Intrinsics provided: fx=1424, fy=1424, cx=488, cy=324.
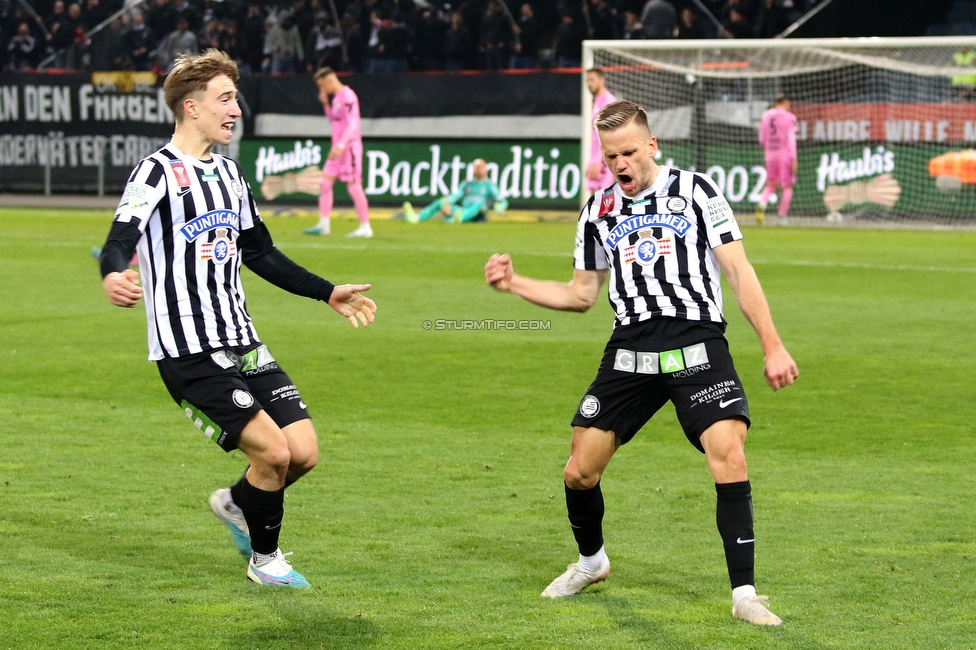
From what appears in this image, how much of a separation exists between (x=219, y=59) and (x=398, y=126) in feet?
72.6

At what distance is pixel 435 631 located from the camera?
189 inches

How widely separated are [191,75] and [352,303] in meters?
1.09

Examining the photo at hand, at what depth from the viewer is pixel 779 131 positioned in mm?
23594

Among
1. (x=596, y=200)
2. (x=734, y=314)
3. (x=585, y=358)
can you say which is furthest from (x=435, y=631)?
(x=734, y=314)

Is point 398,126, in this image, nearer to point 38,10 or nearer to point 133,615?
point 38,10

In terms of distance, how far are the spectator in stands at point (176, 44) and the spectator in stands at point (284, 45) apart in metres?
1.62

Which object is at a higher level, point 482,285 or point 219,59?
point 219,59

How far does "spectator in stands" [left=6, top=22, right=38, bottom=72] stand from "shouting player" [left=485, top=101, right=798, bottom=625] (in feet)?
100

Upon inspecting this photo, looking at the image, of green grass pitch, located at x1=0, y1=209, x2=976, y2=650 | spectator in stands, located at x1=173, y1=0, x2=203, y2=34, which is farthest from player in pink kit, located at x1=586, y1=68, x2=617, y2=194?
spectator in stands, located at x1=173, y1=0, x2=203, y2=34

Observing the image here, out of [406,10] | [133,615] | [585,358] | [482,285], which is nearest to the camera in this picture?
[133,615]

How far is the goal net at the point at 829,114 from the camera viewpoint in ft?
76.4

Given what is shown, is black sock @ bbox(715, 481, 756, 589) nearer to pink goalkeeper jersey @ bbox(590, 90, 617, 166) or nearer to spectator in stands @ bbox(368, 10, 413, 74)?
pink goalkeeper jersey @ bbox(590, 90, 617, 166)

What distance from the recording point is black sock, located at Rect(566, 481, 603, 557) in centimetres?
532

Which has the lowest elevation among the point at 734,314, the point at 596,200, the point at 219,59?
the point at 734,314
